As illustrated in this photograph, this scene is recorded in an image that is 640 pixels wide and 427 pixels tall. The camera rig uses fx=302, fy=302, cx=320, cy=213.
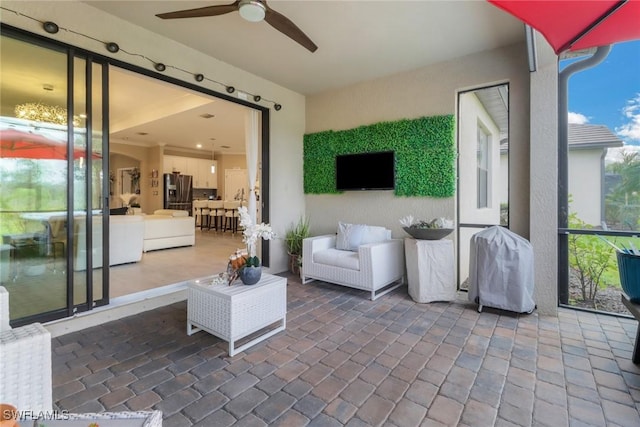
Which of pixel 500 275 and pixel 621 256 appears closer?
pixel 621 256

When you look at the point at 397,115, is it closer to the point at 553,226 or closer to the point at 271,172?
the point at 271,172

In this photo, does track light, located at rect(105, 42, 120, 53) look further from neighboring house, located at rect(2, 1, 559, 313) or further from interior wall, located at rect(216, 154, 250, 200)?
interior wall, located at rect(216, 154, 250, 200)

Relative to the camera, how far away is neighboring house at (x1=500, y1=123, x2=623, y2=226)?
9.98ft

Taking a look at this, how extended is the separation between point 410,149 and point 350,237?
1.45m

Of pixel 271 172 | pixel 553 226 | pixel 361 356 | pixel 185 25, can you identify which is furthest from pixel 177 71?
pixel 553 226

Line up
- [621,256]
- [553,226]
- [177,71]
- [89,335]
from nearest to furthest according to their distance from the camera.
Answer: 1. [621,256]
2. [89,335]
3. [553,226]
4. [177,71]


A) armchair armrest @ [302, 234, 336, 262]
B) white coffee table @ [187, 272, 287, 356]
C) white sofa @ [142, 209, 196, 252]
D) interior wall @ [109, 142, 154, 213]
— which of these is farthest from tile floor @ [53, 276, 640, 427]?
interior wall @ [109, 142, 154, 213]

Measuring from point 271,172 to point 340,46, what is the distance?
79.0 inches

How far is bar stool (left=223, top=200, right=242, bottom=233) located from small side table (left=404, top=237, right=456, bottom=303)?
6194 mm

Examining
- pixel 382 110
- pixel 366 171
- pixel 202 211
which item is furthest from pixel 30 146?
pixel 202 211

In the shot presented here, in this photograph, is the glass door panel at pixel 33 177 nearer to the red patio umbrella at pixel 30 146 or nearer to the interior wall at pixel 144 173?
the red patio umbrella at pixel 30 146

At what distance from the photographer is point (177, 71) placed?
11.3ft

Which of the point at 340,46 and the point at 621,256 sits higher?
the point at 340,46

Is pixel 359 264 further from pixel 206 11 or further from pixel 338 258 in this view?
pixel 206 11
